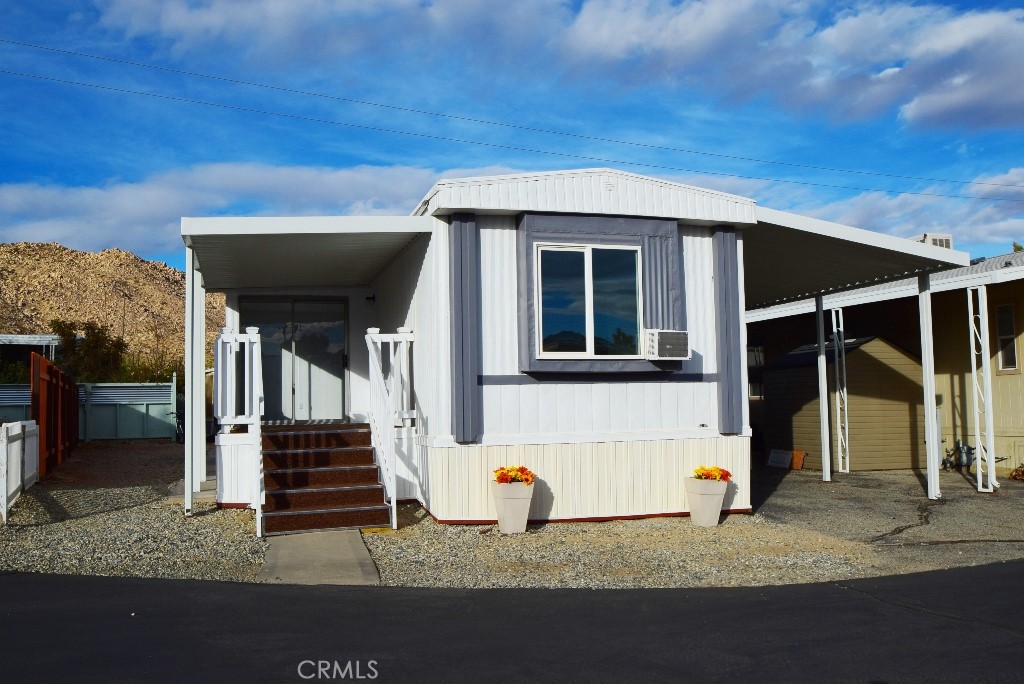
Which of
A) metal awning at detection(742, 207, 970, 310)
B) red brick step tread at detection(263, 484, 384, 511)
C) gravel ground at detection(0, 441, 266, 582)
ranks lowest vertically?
gravel ground at detection(0, 441, 266, 582)

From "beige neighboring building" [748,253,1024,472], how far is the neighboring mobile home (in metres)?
4.40

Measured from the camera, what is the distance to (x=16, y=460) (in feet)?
32.7

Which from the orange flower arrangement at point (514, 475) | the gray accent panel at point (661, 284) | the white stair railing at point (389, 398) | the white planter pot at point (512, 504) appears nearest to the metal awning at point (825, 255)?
the gray accent panel at point (661, 284)

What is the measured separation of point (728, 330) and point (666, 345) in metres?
0.93

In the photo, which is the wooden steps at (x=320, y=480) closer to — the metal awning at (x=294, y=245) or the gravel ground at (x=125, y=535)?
the gravel ground at (x=125, y=535)

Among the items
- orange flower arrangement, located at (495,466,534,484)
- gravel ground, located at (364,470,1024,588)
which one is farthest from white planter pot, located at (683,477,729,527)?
orange flower arrangement, located at (495,466,534,484)

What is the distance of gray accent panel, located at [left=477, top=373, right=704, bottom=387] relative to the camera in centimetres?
895

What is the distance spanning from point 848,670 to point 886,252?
677cm

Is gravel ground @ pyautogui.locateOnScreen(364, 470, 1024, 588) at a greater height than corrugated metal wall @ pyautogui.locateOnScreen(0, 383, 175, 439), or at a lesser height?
lesser

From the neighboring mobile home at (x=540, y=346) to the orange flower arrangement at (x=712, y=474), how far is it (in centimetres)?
36

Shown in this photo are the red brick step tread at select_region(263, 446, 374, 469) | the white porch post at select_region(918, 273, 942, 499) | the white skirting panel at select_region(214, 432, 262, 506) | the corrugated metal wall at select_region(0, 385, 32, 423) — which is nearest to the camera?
the red brick step tread at select_region(263, 446, 374, 469)

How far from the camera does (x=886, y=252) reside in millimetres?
10273

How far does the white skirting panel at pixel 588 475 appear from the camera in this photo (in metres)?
8.82

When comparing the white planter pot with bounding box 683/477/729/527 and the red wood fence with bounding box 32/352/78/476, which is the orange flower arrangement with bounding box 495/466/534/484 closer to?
the white planter pot with bounding box 683/477/729/527
